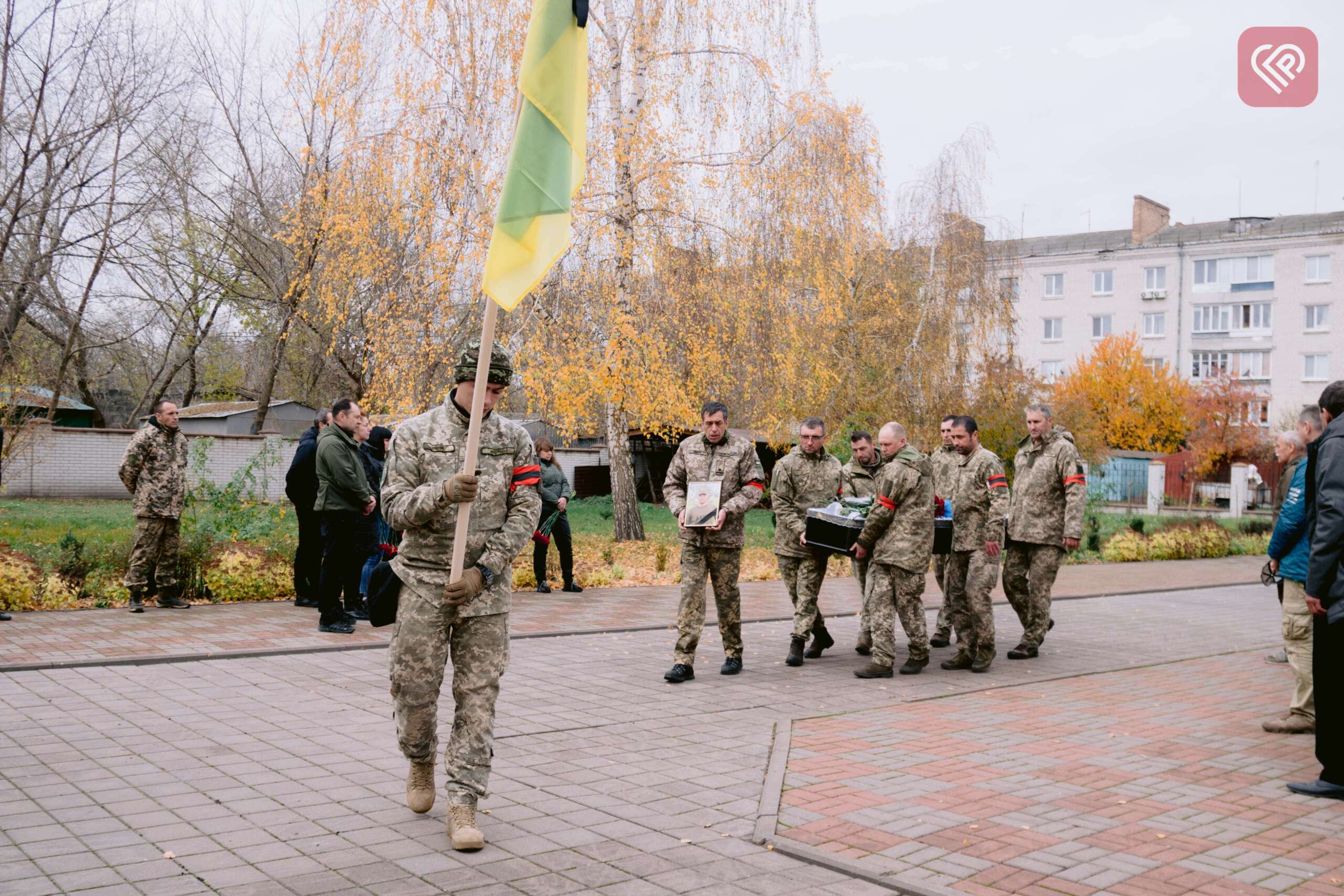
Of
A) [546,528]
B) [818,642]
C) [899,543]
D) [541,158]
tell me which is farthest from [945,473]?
[541,158]

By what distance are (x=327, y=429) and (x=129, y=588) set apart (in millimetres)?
2794

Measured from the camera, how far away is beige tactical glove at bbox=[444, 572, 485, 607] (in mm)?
4902

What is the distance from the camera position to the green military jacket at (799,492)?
9.98m

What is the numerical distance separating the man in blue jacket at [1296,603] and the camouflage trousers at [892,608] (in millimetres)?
2630

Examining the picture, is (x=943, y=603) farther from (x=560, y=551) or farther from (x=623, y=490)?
(x=623, y=490)

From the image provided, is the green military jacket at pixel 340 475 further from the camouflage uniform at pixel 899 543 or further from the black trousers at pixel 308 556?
the camouflage uniform at pixel 899 543

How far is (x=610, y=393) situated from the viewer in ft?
61.0

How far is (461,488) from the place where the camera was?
4.75m

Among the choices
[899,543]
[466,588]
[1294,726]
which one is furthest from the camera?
[899,543]

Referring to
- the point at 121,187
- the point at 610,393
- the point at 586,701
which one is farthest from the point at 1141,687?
the point at 121,187

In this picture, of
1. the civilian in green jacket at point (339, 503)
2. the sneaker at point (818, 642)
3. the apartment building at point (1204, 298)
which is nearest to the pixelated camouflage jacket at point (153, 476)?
the civilian in green jacket at point (339, 503)

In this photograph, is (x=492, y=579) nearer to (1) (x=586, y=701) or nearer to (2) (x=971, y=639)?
(1) (x=586, y=701)

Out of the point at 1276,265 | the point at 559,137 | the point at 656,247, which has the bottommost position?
the point at 559,137

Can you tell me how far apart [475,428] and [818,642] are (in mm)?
6344
